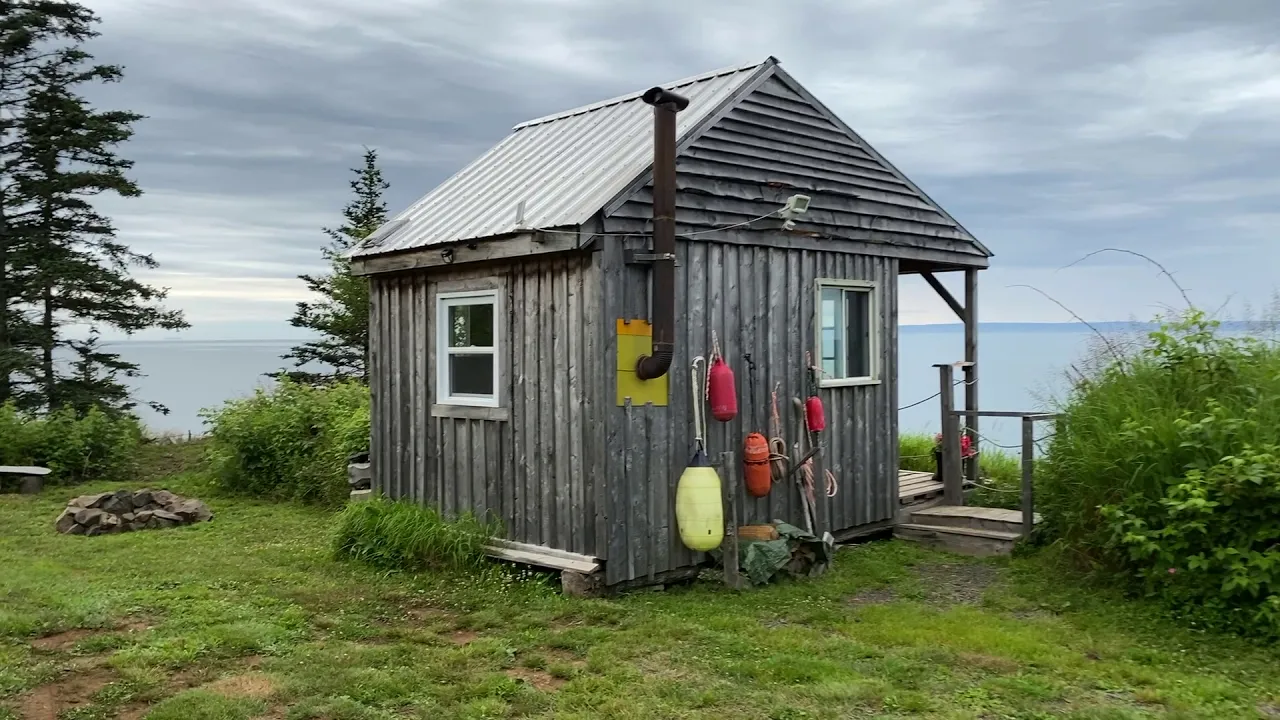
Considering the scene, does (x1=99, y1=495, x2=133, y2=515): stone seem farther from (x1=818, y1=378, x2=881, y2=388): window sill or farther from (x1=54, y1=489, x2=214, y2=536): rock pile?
(x1=818, y1=378, x2=881, y2=388): window sill

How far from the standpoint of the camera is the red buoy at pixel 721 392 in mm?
7340

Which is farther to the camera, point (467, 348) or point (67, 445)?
point (67, 445)

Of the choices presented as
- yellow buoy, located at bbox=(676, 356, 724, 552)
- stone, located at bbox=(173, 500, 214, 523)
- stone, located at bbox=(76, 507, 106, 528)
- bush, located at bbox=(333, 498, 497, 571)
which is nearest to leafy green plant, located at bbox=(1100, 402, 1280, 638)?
yellow buoy, located at bbox=(676, 356, 724, 552)

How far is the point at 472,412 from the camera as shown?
7871 millimetres

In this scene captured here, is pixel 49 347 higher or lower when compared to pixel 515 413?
higher

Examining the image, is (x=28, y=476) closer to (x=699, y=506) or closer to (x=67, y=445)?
(x=67, y=445)

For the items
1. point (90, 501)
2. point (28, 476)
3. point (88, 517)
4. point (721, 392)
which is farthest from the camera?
point (28, 476)

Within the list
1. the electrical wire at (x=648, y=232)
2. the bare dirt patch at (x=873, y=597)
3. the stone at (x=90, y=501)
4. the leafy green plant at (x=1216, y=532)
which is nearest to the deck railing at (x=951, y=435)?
the bare dirt patch at (x=873, y=597)

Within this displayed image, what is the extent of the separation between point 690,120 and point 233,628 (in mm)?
4900

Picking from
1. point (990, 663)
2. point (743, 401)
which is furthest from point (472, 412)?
point (990, 663)

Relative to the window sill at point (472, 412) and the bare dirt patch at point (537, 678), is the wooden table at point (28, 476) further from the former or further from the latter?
the bare dirt patch at point (537, 678)

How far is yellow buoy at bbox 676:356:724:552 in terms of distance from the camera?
282 inches

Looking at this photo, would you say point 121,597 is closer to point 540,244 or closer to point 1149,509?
point 540,244

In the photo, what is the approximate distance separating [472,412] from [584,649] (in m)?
2.82
